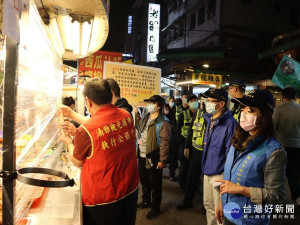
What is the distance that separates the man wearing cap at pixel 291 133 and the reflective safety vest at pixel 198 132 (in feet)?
6.66

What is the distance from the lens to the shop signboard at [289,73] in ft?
16.2

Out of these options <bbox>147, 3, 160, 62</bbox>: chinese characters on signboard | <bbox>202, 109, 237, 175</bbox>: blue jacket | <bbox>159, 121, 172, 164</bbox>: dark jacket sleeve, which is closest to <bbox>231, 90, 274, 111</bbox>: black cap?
<bbox>202, 109, 237, 175</bbox>: blue jacket

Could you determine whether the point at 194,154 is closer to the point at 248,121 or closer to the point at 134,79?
the point at 134,79

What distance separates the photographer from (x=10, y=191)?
4.22 feet

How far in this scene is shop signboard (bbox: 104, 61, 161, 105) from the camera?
499 cm

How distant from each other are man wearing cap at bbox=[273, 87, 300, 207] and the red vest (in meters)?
4.28

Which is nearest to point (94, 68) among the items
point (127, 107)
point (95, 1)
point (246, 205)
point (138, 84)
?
point (138, 84)

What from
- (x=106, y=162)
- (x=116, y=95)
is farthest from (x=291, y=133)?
(x=106, y=162)

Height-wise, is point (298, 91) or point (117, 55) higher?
point (117, 55)

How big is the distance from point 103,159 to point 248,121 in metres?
1.47

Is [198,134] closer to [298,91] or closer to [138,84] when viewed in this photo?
[138,84]

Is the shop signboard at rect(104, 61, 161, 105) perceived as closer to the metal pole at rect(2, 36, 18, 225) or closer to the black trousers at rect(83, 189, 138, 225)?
the black trousers at rect(83, 189, 138, 225)

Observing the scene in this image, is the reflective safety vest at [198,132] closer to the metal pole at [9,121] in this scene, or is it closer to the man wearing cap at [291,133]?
the man wearing cap at [291,133]

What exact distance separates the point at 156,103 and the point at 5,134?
354 centimetres
